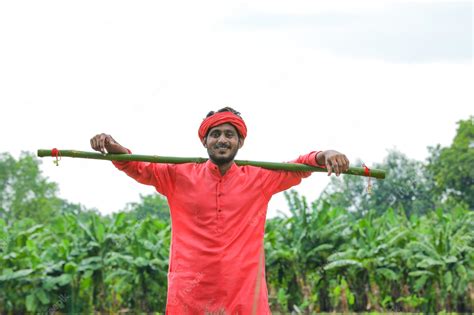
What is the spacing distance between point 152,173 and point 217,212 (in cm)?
40

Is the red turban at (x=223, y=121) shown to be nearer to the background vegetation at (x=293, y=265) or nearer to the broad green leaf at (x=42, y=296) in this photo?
the background vegetation at (x=293, y=265)

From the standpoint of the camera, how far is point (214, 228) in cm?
437

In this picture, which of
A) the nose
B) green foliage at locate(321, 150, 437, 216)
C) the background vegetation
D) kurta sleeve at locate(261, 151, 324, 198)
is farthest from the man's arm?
green foliage at locate(321, 150, 437, 216)

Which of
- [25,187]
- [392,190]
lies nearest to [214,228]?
[392,190]

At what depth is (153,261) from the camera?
11.1 metres

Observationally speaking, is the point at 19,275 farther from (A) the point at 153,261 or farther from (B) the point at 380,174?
(B) the point at 380,174

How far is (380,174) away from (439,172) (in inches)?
1688

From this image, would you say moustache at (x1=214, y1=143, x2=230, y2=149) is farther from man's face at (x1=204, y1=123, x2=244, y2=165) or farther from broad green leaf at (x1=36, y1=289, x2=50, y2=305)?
broad green leaf at (x1=36, y1=289, x2=50, y2=305)

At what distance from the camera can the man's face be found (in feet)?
14.5

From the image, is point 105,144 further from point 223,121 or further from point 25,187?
point 25,187

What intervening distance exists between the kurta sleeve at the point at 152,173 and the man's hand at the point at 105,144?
0.09m

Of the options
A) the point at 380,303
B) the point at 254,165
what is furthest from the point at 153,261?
the point at 254,165

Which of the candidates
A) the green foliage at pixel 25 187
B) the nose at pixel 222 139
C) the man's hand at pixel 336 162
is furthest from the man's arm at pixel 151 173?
the green foliage at pixel 25 187

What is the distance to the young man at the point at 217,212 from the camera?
427 cm
